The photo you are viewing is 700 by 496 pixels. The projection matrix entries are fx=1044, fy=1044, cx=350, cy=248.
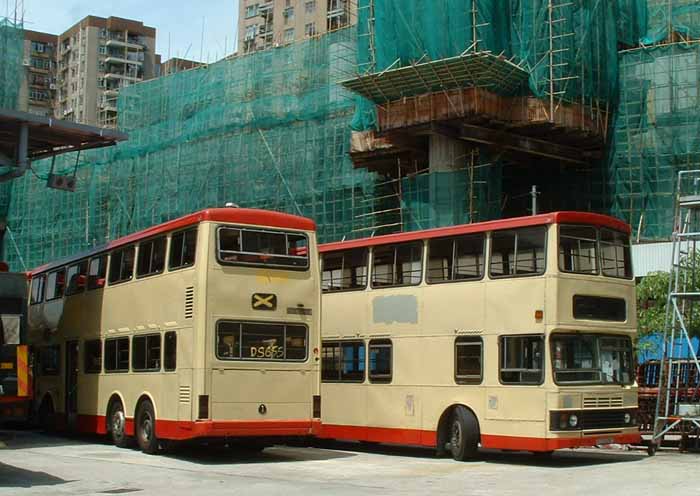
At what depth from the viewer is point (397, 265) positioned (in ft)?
65.1

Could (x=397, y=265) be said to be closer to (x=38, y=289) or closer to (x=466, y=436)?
(x=466, y=436)

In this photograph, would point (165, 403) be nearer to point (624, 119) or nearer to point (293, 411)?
point (293, 411)

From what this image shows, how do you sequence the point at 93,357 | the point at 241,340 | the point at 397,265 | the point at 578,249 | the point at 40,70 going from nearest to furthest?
the point at 578,249 < the point at 241,340 < the point at 397,265 < the point at 93,357 < the point at 40,70

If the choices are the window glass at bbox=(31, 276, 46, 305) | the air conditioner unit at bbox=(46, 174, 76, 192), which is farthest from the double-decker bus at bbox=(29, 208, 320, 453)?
the air conditioner unit at bbox=(46, 174, 76, 192)

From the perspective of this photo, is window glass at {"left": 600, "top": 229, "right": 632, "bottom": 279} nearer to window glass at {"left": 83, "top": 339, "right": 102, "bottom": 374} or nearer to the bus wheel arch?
the bus wheel arch

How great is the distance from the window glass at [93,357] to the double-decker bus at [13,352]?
2.80 metres

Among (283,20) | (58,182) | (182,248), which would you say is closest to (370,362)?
(182,248)

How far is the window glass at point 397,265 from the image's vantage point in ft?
63.6

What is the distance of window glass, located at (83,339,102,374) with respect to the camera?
2192 cm

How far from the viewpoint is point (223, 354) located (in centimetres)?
1761

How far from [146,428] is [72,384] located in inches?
183

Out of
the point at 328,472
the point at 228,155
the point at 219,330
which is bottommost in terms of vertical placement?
the point at 328,472

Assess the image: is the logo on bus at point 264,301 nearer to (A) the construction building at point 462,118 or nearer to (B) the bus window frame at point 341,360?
(B) the bus window frame at point 341,360

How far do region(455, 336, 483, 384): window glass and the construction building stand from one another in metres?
17.2
